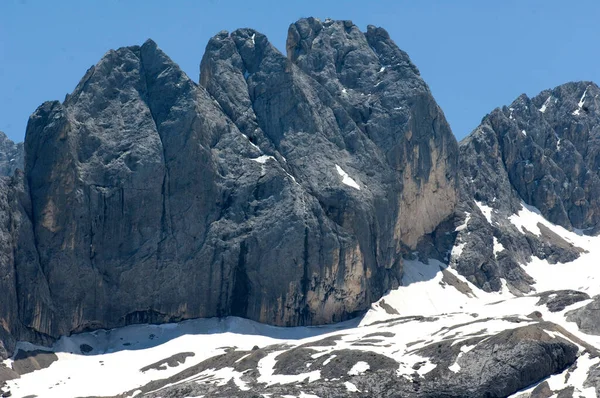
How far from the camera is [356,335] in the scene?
481 feet

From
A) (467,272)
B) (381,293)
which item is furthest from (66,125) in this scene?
(467,272)

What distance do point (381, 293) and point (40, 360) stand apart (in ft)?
173

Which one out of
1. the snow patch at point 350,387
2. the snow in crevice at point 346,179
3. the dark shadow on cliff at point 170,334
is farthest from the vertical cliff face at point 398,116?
the snow patch at point 350,387

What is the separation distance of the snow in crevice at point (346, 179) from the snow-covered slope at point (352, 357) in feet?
57.5

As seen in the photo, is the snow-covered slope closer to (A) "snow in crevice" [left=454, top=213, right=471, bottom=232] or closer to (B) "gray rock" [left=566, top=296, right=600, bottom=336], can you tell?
(B) "gray rock" [left=566, top=296, right=600, bottom=336]

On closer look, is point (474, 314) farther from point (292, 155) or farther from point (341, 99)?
point (341, 99)

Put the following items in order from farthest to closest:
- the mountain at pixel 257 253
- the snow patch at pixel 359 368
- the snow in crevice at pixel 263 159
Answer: the snow in crevice at pixel 263 159, the mountain at pixel 257 253, the snow patch at pixel 359 368

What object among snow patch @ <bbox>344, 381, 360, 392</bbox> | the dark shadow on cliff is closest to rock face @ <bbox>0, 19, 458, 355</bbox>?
the dark shadow on cliff

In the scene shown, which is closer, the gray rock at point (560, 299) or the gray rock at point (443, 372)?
the gray rock at point (443, 372)

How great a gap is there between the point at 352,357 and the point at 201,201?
42812 mm

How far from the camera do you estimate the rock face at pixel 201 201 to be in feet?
506

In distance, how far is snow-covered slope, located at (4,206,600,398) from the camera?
12181cm

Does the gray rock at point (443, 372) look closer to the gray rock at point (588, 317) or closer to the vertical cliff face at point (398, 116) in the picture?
the gray rock at point (588, 317)

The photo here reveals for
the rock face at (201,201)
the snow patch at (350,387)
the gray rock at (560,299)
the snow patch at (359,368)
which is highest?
the rock face at (201,201)
